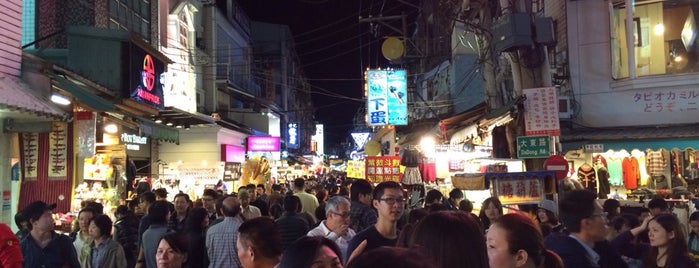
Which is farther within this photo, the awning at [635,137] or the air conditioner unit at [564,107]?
the air conditioner unit at [564,107]

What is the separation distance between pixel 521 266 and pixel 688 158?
13.8 meters

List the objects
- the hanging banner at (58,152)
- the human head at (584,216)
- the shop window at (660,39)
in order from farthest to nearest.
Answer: the shop window at (660,39) < the hanging banner at (58,152) < the human head at (584,216)

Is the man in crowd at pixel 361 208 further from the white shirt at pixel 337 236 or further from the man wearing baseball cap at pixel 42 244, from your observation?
the man wearing baseball cap at pixel 42 244

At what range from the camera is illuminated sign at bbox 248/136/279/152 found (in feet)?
90.2

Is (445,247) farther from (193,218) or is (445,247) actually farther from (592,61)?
(592,61)

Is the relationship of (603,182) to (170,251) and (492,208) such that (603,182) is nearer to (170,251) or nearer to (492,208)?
(492,208)

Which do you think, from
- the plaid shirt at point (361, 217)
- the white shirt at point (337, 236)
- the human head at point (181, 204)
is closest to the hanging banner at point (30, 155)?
the human head at point (181, 204)

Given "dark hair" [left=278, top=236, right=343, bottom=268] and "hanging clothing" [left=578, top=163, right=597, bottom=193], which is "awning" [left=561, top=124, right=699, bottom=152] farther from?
"dark hair" [left=278, top=236, right=343, bottom=268]

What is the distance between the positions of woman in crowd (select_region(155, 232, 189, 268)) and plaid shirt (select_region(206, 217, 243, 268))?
173 cm

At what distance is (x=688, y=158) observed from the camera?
14.5 meters

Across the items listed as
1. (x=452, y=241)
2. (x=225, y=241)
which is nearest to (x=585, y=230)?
(x=452, y=241)

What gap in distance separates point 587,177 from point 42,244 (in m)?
11.9

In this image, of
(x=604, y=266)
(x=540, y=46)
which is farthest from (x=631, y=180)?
(x=604, y=266)

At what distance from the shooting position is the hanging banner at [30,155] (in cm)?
1038
